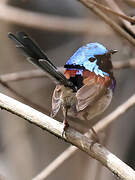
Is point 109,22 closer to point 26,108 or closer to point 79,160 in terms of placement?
point 26,108

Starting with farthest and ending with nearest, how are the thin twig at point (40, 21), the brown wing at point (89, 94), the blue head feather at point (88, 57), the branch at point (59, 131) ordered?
the thin twig at point (40, 21)
the blue head feather at point (88, 57)
the brown wing at point (89, 94)
the branch at point (59, 131)

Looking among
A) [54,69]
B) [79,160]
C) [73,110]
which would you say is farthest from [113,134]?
[54,69]

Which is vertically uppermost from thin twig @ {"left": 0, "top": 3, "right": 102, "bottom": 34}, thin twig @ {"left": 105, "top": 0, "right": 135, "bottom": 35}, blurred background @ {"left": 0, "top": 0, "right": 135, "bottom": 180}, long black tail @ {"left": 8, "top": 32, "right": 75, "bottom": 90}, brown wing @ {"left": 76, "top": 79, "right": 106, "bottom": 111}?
thin twig @ {"left": 105, "top": 0, "right": 135, "bottom": 35}

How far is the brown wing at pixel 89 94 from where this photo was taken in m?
3.18

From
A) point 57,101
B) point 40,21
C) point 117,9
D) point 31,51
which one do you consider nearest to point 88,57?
point 117,9

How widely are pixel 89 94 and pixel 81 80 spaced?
0.21 m

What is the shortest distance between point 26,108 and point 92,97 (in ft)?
1.82

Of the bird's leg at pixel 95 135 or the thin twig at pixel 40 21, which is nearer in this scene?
the bird's leg at pixel 95 135

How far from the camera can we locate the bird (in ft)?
9.71

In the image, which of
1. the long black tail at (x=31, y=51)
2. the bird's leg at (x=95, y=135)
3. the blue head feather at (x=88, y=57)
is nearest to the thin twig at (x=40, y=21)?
the blue head feather at (x=88, y=57)

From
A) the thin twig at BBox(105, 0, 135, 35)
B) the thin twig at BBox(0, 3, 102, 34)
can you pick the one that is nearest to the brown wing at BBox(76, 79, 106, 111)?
the thin twig at BBox(105, 0, 135, 35)

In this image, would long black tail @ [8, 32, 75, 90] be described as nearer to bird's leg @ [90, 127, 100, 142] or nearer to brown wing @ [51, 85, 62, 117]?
brown wing @ [51, 85, 62, 117]

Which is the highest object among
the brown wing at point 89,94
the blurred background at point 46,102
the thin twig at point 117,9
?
the thin twig at point 117,9

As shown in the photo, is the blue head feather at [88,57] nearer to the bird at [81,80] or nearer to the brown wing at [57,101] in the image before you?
the bird at [81,80]
